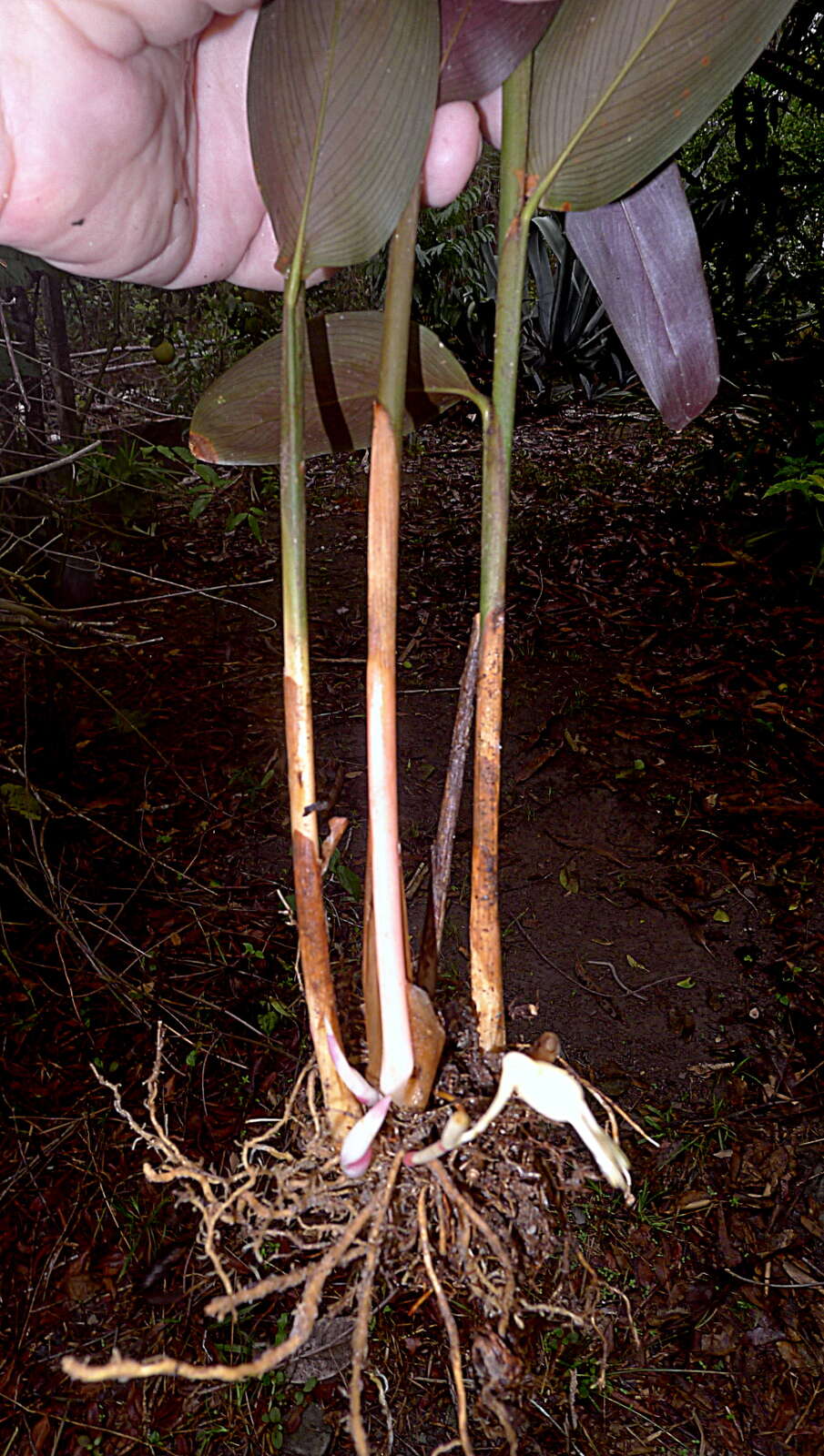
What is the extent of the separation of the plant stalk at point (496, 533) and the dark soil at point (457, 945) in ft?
0.37

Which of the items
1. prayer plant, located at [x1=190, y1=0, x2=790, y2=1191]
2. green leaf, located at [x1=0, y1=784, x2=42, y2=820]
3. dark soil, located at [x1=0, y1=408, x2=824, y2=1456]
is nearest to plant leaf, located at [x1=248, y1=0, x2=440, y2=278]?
prayer plant, located at [x1=190, y1=0, x2=790, y2=1191]

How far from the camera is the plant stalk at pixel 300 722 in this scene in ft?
1.47

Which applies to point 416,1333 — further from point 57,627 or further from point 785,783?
point 785,783

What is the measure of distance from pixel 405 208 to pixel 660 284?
0.61 ft

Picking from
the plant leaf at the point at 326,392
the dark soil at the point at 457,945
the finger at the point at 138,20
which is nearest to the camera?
the finger at the point at 138,20

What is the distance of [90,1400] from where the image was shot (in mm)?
1019

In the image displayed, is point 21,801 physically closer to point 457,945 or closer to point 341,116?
point 457,945

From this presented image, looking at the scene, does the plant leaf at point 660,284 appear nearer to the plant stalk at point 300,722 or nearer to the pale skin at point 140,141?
the pale skin at point 140,141

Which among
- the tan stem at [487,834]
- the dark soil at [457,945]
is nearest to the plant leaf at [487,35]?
the tan stem at [487,834]

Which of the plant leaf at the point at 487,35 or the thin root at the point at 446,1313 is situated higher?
the plant leaf at the point at 487,35

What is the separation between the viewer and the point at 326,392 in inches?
22.6

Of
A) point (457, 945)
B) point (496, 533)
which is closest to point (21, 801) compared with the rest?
point (457, 945)

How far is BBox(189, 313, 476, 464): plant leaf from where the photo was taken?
21.4 inches

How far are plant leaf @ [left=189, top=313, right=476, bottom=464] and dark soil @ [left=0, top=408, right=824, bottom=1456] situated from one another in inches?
12.9
